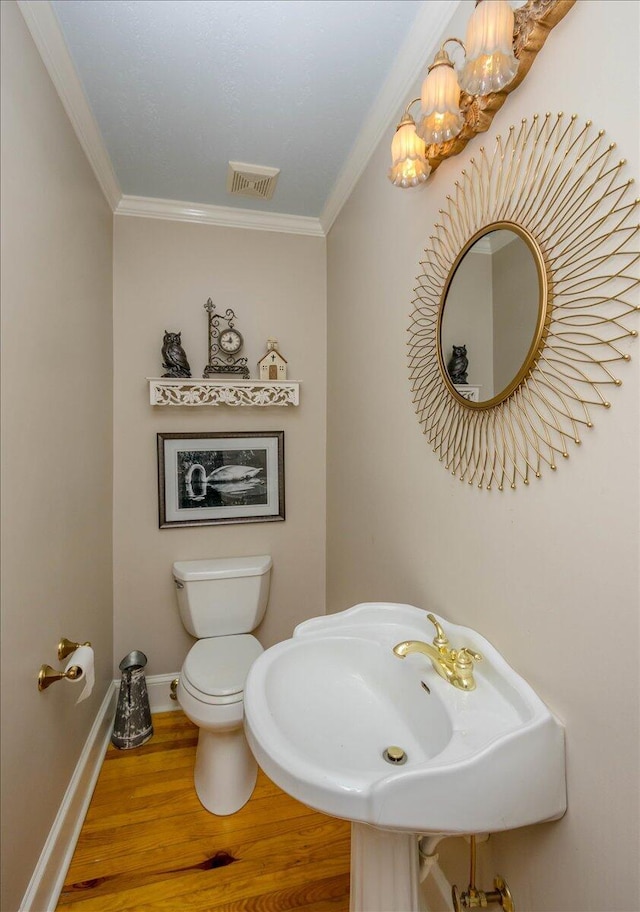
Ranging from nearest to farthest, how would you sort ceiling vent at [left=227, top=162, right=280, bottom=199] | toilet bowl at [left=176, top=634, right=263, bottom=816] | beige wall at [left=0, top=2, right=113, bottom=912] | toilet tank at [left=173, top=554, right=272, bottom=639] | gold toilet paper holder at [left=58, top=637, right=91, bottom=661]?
beige wall at [left=0, top=2, right=113, bottom=912]
gold toilet paper holder at [left=58, top=637, right=91, bottom=661]
toilet bowl at [left=176, top=634, right=263, bottom=816]
ceiling vent at [left=227, top=162, right=280, bottom=199]
toilet tank at [left=173, top=554, right=272, bottom=639]

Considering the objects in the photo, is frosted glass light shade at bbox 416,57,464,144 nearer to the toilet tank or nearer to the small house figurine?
the small house figurine

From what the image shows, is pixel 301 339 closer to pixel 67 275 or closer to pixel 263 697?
pixel 67 275

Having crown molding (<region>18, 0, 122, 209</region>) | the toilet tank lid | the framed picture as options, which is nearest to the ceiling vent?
crown molding (<region>18, 0, 122, 209</region>)

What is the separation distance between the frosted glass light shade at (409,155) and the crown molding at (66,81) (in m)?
0.95

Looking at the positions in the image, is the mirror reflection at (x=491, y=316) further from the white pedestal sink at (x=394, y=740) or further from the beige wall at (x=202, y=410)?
the beige wall at (x=202, y=410)

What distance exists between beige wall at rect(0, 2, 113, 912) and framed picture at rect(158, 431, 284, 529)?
41 cm

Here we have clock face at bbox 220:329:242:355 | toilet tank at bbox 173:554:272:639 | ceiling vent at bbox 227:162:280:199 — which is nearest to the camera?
ceiling vent at bbox 227:162:280:199

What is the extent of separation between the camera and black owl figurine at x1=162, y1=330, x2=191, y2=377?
1945mm

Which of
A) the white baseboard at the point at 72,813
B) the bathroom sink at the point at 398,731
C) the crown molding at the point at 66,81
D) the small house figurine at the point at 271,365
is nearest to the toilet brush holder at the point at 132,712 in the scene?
the white baseboard at the point at 72,813

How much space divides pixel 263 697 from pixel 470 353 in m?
0.92

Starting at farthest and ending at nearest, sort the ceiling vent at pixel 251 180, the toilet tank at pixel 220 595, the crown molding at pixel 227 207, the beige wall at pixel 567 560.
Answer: the toilet tank at pixel 220 595
the ceiling vent at pixel 251 180
the crown molding at pixel 227 207
the beige wall at pixel 567 560

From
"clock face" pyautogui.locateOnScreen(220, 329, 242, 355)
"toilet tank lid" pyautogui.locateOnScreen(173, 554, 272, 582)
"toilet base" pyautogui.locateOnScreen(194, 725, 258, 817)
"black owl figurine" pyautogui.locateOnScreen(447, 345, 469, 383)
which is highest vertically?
"clock face" pyautogui.locateOnScreen(220, 329, 242, 355)

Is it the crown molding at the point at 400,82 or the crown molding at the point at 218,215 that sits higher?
the crown molding at the point at 218,215

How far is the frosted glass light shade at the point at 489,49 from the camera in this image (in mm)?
732
